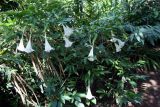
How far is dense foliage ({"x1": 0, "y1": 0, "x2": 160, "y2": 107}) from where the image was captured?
10.7 feet

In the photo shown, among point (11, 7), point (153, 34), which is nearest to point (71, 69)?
point (153, 34)

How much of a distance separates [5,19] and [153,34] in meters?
1.89

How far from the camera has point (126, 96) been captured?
3.45 m

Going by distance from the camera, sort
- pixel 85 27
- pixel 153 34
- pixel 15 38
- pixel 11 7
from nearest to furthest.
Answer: pixel 15 38 → pixel 85 27 → pixel 153 34 → pixel 11 7

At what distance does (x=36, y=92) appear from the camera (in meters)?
3.66

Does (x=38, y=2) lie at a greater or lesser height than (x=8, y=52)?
greater

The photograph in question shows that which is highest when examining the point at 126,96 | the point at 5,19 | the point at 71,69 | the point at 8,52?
the point at 5,19

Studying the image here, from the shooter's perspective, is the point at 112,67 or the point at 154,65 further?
the point at 154,65

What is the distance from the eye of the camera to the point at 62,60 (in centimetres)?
346

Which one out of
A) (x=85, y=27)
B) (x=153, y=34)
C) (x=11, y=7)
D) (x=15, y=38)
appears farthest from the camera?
(x=11, y=7)

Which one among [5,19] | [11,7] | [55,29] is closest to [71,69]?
[55,29]

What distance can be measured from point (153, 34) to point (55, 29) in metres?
1.36

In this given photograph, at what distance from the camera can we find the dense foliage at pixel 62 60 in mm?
3250

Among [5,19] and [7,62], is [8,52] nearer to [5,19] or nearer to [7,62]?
[7,62]
